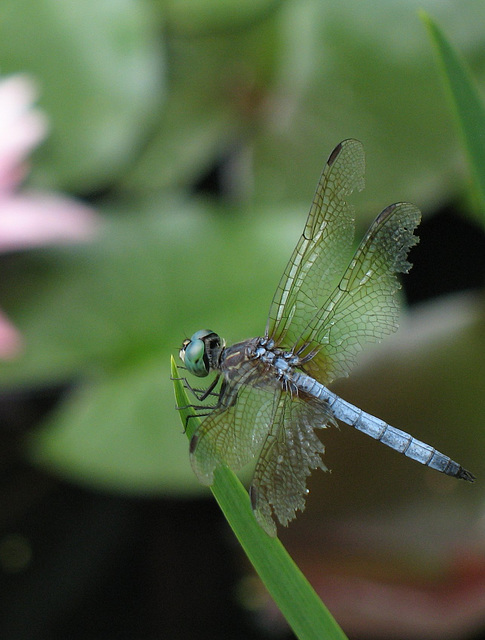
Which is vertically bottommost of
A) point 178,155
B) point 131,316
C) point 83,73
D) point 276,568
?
point 276,568

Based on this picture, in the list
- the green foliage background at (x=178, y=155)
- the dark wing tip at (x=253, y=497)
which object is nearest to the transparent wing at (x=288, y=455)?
the dark wing tip at (x=253, y=497)

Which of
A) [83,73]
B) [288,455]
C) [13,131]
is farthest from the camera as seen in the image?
[83,73]

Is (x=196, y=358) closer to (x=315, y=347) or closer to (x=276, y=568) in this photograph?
(x=315, y=347)

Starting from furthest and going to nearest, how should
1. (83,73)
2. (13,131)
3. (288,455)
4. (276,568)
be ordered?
1. (83,73)
2. (13,131)
3. (288,455)
4. (276,568)

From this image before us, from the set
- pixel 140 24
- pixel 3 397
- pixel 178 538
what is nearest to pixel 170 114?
pixel 140 24

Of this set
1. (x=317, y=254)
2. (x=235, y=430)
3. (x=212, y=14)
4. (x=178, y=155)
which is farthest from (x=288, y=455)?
(x=212, y=14)

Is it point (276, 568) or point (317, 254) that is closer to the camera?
point (276, 568)

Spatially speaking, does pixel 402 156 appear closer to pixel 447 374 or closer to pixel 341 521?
pixel 447 374

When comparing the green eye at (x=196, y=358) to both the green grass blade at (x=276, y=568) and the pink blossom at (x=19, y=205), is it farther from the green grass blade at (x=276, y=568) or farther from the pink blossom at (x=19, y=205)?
the pink blossom at (x=19, y=205)
